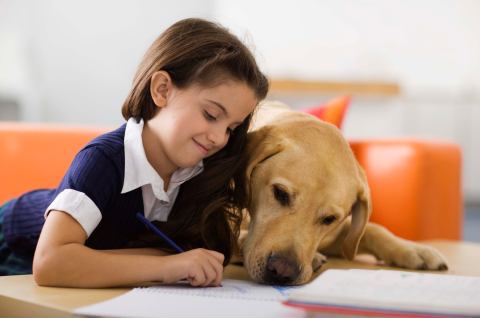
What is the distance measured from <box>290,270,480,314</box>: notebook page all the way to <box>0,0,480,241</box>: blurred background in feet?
17.6

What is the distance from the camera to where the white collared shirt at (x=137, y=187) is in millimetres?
1138

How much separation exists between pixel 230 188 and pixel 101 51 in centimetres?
535

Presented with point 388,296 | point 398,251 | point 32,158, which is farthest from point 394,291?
point 32,158

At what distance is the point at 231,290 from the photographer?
115 centimetres

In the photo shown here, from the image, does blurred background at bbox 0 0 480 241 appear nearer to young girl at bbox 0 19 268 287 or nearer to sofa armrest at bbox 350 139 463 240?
sofa armrest at bbox 350 139 463 240

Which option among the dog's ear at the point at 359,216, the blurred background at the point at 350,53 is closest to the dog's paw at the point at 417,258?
the dog's ear at the point at 359,216

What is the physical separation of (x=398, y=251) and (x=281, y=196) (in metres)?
0.48

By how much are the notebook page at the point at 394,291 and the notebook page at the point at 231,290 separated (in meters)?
0.19

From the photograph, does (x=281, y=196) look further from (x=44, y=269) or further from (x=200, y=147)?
(x=44, y=269)

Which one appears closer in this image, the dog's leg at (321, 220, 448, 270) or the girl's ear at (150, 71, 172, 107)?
the girl's ear at (150, 71, 172, 107)

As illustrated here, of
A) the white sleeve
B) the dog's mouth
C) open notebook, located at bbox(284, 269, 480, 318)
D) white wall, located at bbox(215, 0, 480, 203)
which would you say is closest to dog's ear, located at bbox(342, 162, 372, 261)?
the dog's mouth

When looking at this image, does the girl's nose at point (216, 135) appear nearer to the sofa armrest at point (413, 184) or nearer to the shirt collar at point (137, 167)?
the shirt collar at point (137, 167)

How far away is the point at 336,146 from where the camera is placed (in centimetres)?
159

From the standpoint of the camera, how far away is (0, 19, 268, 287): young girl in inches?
44.5
